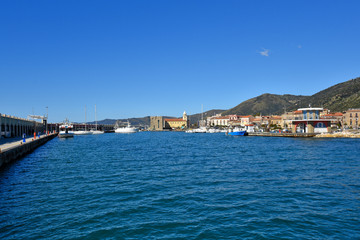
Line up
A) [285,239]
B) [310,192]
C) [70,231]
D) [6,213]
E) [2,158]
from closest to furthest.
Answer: [285,239] < [70,231] < [6,213] < [310,192] < [2,158]

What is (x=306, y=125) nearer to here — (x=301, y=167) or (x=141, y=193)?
(x=301, y=167)

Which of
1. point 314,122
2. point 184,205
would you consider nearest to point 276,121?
point 314,122

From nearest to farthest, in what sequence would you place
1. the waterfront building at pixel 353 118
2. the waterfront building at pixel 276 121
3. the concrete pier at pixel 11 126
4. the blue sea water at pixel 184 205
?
the blue sea water at pixel 184 205 → the concrete pier at pixel 11 126 → the waterfront building at pixel 353 118 → the waterfront building at pixel 276 121

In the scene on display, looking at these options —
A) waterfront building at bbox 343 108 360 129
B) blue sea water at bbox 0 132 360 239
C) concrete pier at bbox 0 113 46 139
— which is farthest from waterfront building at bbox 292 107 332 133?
concrete pier at bbox 0 113 46 139

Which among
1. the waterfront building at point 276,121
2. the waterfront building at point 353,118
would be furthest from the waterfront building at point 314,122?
the waterfront building at point 276,121

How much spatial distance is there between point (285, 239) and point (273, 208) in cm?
302

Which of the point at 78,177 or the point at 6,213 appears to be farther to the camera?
the point at 78,177

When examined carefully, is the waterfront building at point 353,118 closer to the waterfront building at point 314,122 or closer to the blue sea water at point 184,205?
the waterfront building at point 314,122

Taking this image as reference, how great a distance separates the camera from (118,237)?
29.0 feet

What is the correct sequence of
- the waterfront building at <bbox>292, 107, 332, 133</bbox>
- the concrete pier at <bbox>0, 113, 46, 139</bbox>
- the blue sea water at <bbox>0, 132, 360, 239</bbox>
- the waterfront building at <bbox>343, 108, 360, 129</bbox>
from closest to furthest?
1. the blue sea water at <bbox>0, 132, 360, 239</bbox>
2. the concrete pier at <bbox>0, 113, 46, 139</bbox>
3. the waterfront building at <bbox>292, 107, 332, 133</bbox>
4. the waterfront building at <bbox>343, 108, 360, 129</bbox>

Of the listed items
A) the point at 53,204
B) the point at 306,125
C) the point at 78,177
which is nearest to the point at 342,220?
the point at 53,204

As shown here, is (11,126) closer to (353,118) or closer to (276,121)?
(353,118)

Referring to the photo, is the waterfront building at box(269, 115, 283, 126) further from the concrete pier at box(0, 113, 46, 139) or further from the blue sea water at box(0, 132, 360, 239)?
the blue sea water at box(0, 132, 360, 239)

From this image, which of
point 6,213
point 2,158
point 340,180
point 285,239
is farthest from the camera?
point 2,158
